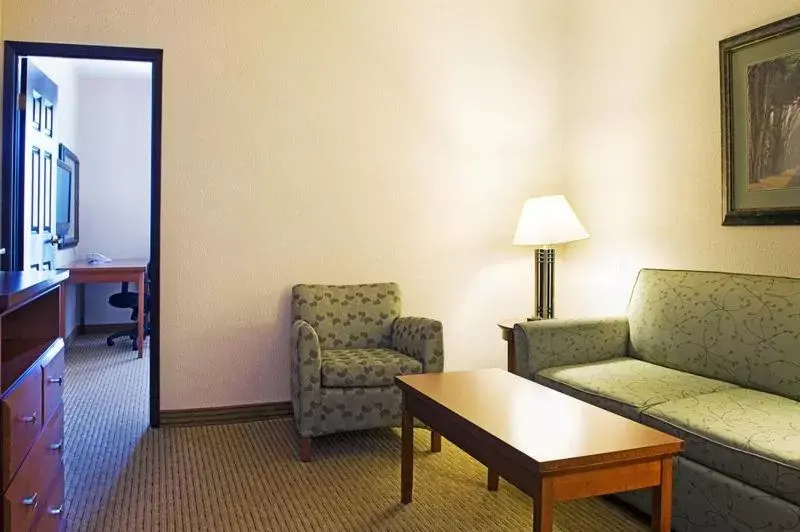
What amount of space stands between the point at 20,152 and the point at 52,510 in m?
2.10

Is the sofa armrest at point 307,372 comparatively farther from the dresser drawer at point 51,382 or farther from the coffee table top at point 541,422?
the dresser drawer at point 51,382

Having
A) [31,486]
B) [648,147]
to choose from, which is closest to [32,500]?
[31,486]

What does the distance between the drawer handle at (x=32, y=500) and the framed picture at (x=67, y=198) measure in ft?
13.3

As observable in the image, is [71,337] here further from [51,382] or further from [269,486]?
[51,382]

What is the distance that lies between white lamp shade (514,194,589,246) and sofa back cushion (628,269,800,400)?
18.5 inches

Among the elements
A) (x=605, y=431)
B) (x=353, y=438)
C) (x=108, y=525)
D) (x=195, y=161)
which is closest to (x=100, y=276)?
(x=195, y=161)

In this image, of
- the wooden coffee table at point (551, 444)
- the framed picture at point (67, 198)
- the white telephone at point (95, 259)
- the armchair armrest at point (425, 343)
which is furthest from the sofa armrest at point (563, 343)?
the white telephone at point (95, 259)

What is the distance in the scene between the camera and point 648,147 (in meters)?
3.42

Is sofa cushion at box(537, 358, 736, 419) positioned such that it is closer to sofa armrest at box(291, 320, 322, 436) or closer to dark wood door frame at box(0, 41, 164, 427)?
sofa armrest at box(291, 320, 322, 436)

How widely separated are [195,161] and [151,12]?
2.64 ft

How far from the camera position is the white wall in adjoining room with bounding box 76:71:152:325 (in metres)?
6.49

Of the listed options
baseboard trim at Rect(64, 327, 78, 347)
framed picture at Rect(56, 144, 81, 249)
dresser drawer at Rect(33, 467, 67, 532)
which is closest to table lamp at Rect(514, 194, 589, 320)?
dresser drawer at Rect(33, 467, 67, 532)

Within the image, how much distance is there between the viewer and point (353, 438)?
10.7ft

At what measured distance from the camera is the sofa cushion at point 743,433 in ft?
5.94
